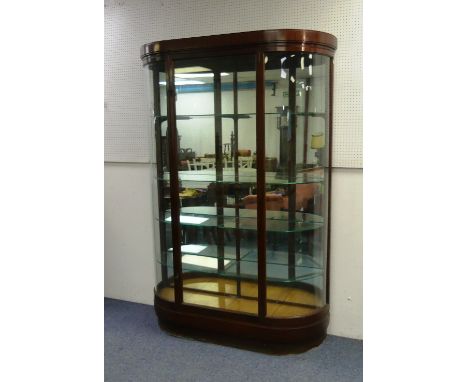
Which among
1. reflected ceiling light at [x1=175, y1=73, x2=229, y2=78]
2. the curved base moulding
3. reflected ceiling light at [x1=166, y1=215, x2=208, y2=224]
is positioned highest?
reflected ceiling light at [x1=175, y1=73, x2=229, y2=78]

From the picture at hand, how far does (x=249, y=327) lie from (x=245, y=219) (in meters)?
0.72

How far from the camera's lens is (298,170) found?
9.21ft

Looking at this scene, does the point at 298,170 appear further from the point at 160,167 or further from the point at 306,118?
the point at 160,167

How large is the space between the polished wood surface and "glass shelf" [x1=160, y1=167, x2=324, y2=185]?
0.76 metres

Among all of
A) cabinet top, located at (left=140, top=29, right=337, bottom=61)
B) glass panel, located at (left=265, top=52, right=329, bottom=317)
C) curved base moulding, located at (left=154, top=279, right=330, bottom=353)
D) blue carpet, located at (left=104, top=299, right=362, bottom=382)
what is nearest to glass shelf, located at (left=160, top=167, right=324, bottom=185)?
glass panel, located at (left=265, top=52, right=329, bottom=317)

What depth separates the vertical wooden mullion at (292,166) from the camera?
2705 millimetres

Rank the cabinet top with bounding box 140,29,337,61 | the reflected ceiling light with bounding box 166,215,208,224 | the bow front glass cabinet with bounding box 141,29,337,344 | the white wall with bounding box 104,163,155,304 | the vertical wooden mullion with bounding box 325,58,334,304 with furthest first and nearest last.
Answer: the white wall with bounding box 104,163,155,304, the reflected ceiling light with bounding box 166,215,208,224, the vertical wooden mullion with bounding box 325,58,334,304, the bow front glass cabinet with bounding box 141,29,337,344, the cabinet top with bounding box 140,29,337,61

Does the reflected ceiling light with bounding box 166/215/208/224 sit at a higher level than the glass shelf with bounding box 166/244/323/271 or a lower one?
higher

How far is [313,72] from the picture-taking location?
8.89 feet

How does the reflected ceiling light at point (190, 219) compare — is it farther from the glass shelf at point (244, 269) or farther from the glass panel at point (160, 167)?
the glass shelf at point (244, 269)

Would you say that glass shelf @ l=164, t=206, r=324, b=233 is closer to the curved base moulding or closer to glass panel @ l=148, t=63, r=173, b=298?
glass panel @ l=148, t=63, r=173, b=298

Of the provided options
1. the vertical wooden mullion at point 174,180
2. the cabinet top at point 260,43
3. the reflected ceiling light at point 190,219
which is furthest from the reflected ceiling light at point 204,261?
the cabinet top at point 260,43

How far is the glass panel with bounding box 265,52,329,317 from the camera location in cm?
268

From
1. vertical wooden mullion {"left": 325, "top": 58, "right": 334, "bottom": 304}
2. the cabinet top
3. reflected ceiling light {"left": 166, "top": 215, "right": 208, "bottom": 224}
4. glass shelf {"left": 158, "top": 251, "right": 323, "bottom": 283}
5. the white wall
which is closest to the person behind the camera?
the cabinet top
